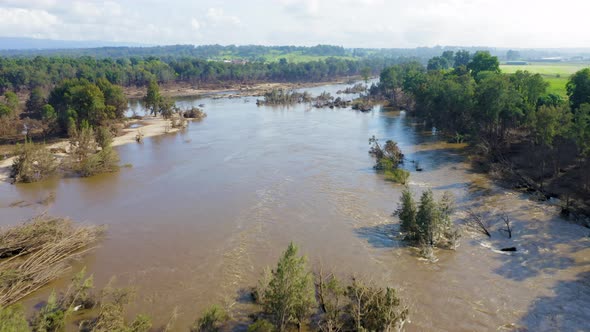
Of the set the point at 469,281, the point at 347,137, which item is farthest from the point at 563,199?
the point at 347,137

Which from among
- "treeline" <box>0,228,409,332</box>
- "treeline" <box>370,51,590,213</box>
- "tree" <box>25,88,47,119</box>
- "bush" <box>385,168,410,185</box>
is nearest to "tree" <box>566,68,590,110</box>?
"treeline" <box>370,51,590,213</box>

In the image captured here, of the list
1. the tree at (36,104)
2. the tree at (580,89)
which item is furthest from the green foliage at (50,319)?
the tree at (36,104)

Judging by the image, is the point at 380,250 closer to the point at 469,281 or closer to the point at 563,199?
the point at 469,281

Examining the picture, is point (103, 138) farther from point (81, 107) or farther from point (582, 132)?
point (582, 132)

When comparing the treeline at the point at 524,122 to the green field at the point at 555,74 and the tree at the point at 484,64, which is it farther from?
the tree at the point at 484,64

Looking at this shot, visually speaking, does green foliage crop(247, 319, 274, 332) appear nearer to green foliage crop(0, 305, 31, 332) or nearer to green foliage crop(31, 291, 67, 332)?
green foliage crop(31, 291, 67, 332)

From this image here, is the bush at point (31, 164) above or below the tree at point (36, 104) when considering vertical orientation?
below
